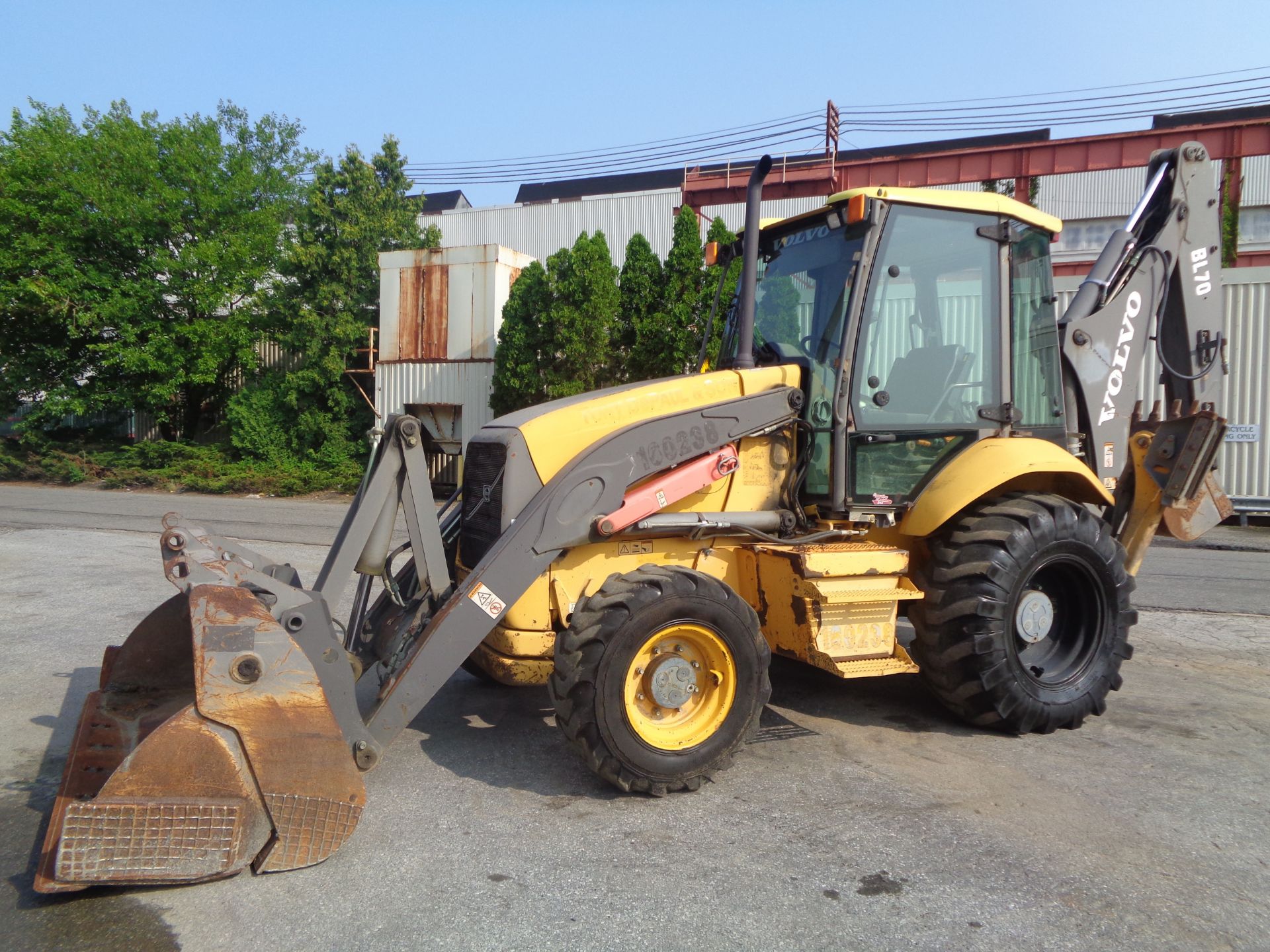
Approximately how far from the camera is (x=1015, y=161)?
18781 mm

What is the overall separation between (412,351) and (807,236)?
63.0 feet

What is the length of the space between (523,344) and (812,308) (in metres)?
15.7

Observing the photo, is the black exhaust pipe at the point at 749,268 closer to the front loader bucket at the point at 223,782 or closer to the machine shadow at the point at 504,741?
the machine shadow at the point at 504,741

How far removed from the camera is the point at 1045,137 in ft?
123

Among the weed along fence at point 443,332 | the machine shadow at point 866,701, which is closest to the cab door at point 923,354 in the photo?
the machine shadow at point 866,701

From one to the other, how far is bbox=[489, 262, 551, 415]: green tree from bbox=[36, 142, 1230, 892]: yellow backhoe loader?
14719 millimetres

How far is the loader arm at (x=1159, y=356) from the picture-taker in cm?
578

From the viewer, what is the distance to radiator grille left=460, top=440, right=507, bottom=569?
4523 mm

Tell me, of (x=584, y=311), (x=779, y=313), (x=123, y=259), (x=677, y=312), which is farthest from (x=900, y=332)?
(x=123, y=259)

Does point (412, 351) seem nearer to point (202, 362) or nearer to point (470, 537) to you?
point (202, 362)

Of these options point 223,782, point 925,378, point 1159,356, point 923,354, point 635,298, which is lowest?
point 223,782

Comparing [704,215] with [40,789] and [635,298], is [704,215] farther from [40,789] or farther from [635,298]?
[40,789]

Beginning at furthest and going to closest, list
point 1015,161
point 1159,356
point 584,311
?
1. point 584,311
2. point 1015,161
3. point 1159,356

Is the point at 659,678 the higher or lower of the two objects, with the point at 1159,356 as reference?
lower
